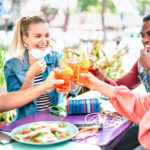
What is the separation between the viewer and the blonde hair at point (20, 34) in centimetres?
232

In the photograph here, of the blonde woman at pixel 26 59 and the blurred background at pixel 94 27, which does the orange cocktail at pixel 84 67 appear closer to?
the blurred background at pixel 94 27

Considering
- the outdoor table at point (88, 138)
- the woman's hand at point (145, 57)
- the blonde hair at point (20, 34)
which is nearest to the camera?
the outdoor table at point (88, 138)

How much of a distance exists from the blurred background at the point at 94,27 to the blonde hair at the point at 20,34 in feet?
0.41

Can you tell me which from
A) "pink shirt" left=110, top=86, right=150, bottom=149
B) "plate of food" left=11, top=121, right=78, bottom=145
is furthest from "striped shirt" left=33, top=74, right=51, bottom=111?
"pink shirt" left=110, top=86, right=150, bottom=149

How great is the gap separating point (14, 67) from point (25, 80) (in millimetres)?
241

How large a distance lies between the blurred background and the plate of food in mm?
688

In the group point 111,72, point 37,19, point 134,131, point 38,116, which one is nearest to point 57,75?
point 38,116

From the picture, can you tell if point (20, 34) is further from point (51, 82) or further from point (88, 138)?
point (88, 138)

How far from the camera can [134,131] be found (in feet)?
7.87

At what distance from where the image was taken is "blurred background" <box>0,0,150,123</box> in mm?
3797

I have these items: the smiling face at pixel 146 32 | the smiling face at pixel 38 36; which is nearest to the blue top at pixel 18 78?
the smiling face at pixel 38 36

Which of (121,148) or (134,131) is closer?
(121,148)

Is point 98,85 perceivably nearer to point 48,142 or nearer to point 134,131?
point 48,142

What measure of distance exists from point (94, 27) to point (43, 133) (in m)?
11.4
